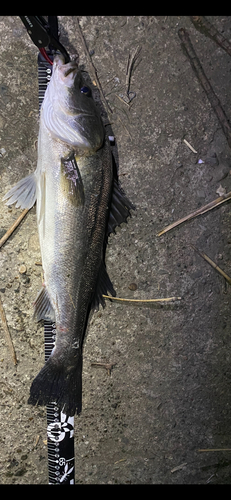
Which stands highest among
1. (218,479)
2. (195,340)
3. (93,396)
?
(93,396)

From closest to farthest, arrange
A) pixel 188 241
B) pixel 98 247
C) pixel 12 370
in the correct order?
pixel 98 247
pixel 12 370
pixel 188 241

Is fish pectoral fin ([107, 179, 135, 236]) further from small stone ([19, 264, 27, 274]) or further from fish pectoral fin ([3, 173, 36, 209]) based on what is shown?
small stone ([19, 264, 27, 274])

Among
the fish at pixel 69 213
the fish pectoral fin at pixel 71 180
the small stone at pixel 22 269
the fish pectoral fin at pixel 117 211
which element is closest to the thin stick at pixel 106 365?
the fish at pixel 69 213

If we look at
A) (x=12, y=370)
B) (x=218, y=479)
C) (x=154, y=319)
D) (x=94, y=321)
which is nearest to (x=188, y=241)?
(x=154, y=319)

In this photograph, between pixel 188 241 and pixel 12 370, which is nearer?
pixel 12 370

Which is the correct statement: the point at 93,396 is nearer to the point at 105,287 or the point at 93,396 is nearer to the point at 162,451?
the point at 162,451

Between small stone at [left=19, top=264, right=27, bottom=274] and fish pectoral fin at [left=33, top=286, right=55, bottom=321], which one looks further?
small stone at [left=19, top=264, right=27, bottom=274]

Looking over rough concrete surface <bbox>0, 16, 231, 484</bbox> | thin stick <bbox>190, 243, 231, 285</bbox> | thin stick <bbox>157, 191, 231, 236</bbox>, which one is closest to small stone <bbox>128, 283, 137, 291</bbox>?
rough concrete surface <bbox>0, 16, 231, 484</bbox>
